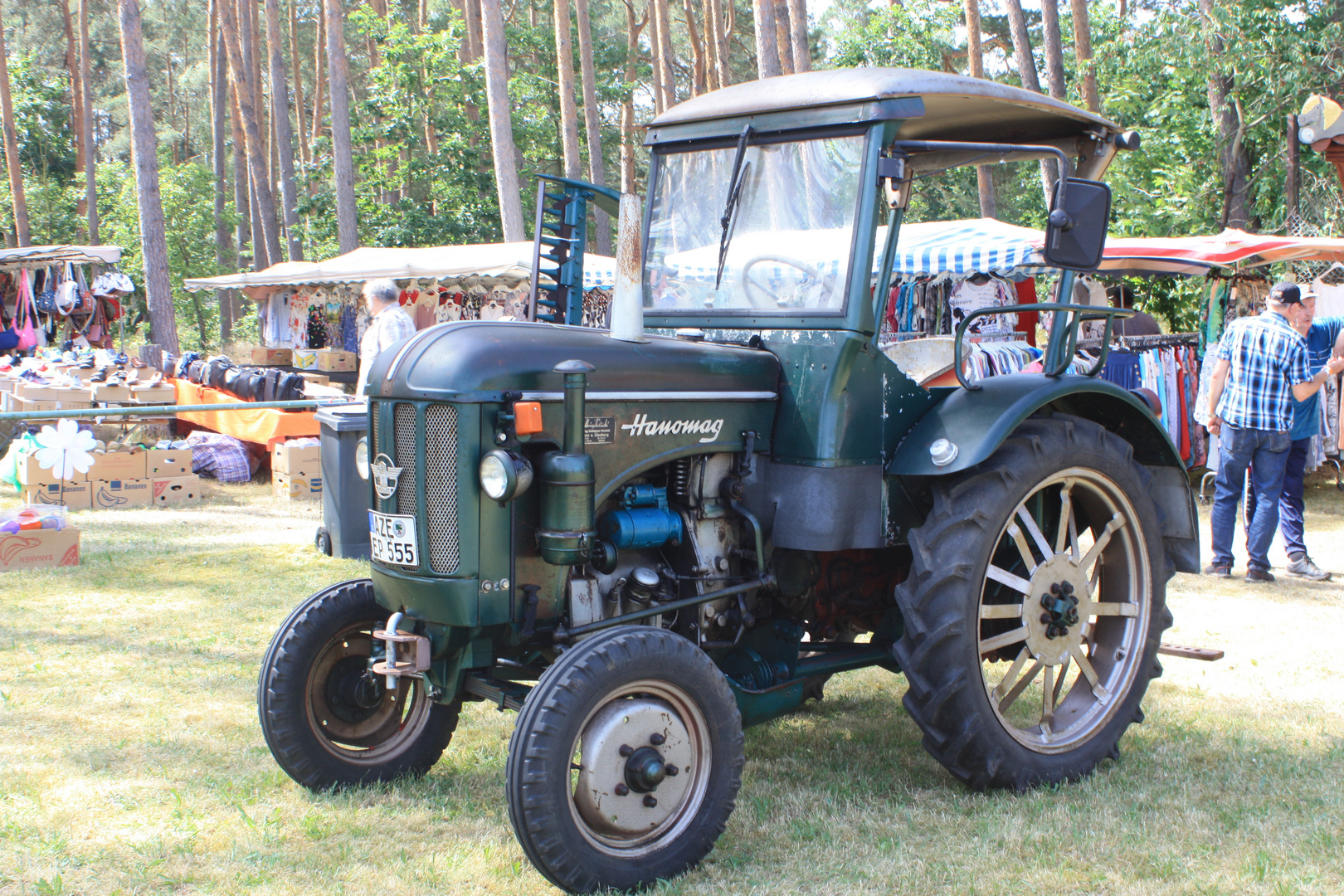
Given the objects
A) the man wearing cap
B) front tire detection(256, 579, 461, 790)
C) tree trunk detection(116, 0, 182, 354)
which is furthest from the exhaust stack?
tree trunk detection(116, 0, 182, 354)

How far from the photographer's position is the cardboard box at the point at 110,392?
35.1 ft

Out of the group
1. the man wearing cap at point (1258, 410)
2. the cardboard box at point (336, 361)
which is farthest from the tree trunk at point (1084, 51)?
the cardboard box at point (336, 361)

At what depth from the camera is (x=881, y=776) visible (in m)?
3.64

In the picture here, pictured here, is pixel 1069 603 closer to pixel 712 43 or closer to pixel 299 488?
pixel 299 488

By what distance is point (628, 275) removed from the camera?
122 inches

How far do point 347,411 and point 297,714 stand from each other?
12.5ft

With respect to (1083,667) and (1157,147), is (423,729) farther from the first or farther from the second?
(1157,147)

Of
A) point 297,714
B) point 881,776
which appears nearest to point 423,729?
point 297,714

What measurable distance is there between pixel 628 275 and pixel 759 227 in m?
0.59

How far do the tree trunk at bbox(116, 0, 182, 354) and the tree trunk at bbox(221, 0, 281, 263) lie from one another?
9.00 metres

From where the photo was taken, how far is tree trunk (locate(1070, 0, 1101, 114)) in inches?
558

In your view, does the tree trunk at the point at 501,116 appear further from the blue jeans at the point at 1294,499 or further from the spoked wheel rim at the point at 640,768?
the spoked wheel rim at the point at 640,768

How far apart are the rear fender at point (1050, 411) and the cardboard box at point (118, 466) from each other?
784 cm

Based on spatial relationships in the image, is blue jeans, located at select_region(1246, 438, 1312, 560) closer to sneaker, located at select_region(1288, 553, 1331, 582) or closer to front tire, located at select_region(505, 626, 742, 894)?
sneaker, located at select_region(1288, 553, 1331, 582)
